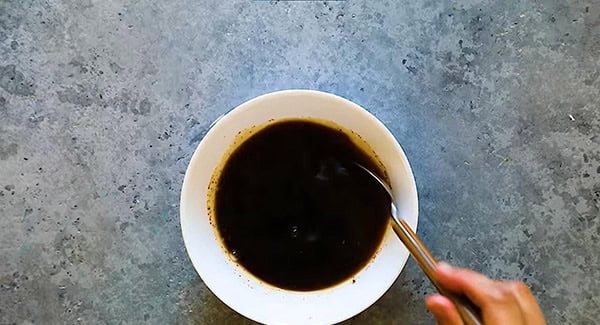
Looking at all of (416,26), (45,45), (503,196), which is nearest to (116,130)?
(45,45)

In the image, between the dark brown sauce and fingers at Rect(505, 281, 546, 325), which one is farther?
the dark brown sauce

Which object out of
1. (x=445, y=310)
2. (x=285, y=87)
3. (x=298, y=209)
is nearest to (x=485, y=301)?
(x=445, y=310)

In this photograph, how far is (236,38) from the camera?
1.06 metres

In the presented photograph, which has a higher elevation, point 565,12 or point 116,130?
point 565,12

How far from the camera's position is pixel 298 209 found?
978 millimetres

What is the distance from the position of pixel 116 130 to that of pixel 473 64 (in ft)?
1.75

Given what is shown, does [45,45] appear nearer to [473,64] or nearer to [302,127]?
[302,127]

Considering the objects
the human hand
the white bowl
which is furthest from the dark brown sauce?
the human hand

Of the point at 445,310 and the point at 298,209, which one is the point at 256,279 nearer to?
the point at 298,209

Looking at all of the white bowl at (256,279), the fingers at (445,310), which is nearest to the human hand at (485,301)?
the fingers at (445,310)

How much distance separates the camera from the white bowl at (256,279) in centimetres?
95

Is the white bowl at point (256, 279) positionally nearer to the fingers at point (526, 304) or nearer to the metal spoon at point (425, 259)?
the metal spoon at point (425, 259)

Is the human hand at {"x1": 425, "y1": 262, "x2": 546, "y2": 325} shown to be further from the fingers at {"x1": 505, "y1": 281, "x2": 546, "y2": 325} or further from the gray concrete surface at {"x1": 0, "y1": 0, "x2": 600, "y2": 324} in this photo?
the gray concrete surface at {"x1": 0, "y1": 0, "x2": 600, "y2": 324}

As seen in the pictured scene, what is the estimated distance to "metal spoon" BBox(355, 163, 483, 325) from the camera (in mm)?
760
